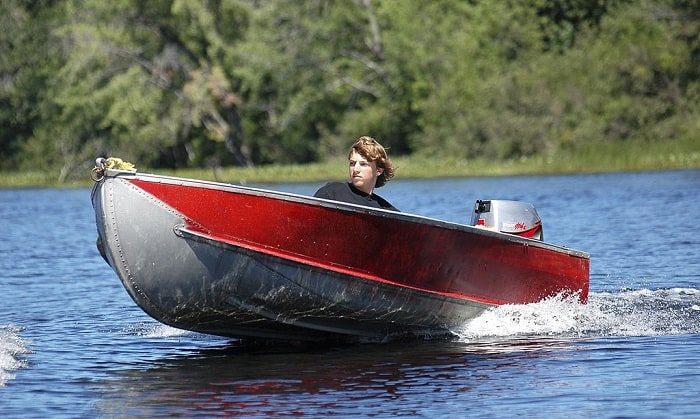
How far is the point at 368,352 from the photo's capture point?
1063 cm

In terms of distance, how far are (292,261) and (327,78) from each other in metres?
44.9

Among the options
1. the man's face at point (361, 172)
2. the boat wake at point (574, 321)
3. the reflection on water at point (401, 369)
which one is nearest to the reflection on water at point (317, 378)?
the reflection on water at point (401, 369)

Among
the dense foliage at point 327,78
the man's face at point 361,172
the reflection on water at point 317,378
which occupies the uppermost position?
the dense foliage at point 327,78

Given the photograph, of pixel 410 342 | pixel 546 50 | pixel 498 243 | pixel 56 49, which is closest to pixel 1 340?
pixel 410 342

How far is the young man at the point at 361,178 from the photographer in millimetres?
10320

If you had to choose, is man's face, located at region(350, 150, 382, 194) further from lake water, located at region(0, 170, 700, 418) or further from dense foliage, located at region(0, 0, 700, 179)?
dense foliage, located at region(0, 0, 700, 179)

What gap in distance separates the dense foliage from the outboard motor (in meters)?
37.1

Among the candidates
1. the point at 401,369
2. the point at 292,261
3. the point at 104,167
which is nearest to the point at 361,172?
the point at 292,261

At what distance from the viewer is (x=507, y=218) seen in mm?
11406

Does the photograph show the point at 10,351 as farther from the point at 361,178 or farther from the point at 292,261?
the point at 361,178

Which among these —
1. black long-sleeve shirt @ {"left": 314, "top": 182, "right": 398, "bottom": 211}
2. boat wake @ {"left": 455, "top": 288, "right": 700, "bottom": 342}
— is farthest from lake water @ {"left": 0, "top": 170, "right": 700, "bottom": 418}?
black long-sleeve shirt @ {"left": 314, "top": 182, "right": 398, "bottom": 211}

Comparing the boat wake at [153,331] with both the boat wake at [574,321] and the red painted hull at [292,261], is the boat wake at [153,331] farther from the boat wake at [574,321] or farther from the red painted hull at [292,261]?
the boat wake at [574,321]

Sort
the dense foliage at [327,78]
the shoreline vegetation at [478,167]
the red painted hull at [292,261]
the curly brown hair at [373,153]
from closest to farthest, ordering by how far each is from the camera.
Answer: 1. the red painted hull at [292,261]
2. the curly brown hair at [373,153]
3. the shoreline vegetation at [478,167]
4. the dense foliage at [327,78]

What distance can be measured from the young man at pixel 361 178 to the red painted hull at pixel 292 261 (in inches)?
14.4
